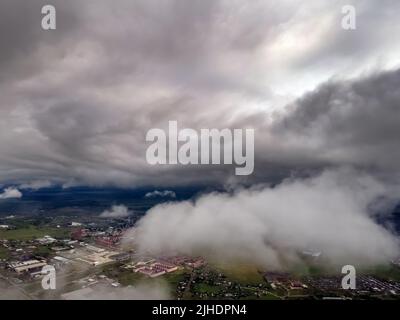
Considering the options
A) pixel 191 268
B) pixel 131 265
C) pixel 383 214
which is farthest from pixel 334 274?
pixel 383 214

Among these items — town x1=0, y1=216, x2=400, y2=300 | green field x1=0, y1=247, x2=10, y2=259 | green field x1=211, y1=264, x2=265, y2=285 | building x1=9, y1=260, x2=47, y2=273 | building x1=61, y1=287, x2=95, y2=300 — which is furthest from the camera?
green field x1=0, y1=247, x2=10, y2=259

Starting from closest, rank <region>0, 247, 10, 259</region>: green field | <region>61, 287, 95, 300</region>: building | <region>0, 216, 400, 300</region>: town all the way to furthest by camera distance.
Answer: <region>61, 287, 95, 300</region>: building → <region>0, 216, 400, 300</region>: town → <region>0, 247, 10, 259</region>: green field

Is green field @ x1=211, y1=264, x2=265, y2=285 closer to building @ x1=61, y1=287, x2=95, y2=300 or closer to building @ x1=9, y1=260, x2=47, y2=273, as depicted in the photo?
building @ x1=61, y1=287, x2=95, y2=300

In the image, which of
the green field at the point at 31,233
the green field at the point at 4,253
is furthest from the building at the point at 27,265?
the green field at the point at 31,233

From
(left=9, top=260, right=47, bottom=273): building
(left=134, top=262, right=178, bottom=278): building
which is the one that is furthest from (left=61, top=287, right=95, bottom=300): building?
(left=9, top=260, right=47, bottom=273): building

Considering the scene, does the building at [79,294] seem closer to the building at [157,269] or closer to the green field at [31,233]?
the building at [157,269]

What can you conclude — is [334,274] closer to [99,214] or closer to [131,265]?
[131,265]

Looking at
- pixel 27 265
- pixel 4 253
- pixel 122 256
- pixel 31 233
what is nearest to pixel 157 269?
pixel 122 256

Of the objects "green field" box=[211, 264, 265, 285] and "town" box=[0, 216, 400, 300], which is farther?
"green field" box=[211, 264, 265, 285]

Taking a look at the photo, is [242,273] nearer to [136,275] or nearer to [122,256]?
[136,275]
